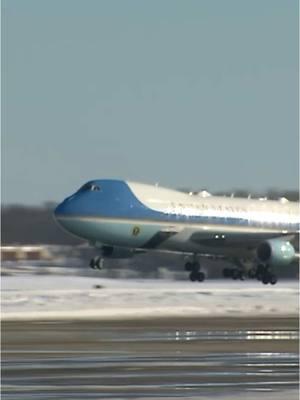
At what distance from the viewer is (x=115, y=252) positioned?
68312mm

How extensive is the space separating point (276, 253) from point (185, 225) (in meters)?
4.29

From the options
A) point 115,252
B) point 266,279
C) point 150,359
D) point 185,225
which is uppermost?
point 185,225

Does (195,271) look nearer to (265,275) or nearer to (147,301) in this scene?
(265,275)

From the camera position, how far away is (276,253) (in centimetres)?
6769

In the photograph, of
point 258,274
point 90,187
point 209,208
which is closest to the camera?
point 90,187

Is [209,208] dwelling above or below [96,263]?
above

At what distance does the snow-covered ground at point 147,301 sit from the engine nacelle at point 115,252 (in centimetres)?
128

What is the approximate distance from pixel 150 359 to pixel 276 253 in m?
40.2

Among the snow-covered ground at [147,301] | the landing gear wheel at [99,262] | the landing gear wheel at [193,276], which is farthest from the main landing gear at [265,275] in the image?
the landing gear wheel at [99,262]

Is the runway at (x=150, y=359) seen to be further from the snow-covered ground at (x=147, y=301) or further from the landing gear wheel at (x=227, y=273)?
the landing gear wheel at (x=227, y=273)

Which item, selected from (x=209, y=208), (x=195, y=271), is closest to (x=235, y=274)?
(x=195, y=271)

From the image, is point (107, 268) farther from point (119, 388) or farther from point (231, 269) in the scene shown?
point (119, 388)

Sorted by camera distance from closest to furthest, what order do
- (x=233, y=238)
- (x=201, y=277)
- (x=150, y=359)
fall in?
(x=150, y=359) < (x=233, y=238) < (x=201, y=277)

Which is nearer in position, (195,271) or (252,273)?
(195,271)
